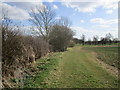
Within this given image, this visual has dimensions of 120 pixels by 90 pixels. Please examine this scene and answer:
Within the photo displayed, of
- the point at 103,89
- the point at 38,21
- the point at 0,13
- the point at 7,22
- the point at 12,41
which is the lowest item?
the point at 103,89

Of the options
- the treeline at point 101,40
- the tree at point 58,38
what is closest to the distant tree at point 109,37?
the treeline at point 101,40

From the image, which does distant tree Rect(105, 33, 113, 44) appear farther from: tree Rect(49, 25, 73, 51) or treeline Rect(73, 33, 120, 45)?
tree Rect(49, 25, 73, 51)

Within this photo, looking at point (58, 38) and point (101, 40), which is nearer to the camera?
point (58, 38)

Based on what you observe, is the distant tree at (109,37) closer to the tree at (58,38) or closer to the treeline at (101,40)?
the treeline at (101,40)

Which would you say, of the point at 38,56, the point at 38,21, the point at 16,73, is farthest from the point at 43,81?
the point at 38,21

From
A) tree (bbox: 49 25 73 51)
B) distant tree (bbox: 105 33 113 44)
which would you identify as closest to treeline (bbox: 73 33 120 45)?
distant tree (bbox: 105 33 113 44)

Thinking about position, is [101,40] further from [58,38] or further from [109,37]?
[58,38]

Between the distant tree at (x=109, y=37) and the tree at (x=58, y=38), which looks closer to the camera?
the tree at (x=58, y=38)

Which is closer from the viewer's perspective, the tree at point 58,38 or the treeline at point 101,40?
the tree at point 58,38

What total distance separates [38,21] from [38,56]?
64.8 ft

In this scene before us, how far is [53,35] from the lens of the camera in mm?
27453

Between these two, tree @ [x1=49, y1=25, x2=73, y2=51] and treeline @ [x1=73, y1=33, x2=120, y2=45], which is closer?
tree @ [x1=49, y1=25, x2=73, y2=51]

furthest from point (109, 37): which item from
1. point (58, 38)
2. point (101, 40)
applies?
point (58, 38)

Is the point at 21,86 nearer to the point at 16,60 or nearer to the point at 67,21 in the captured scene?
the point at 16,60
